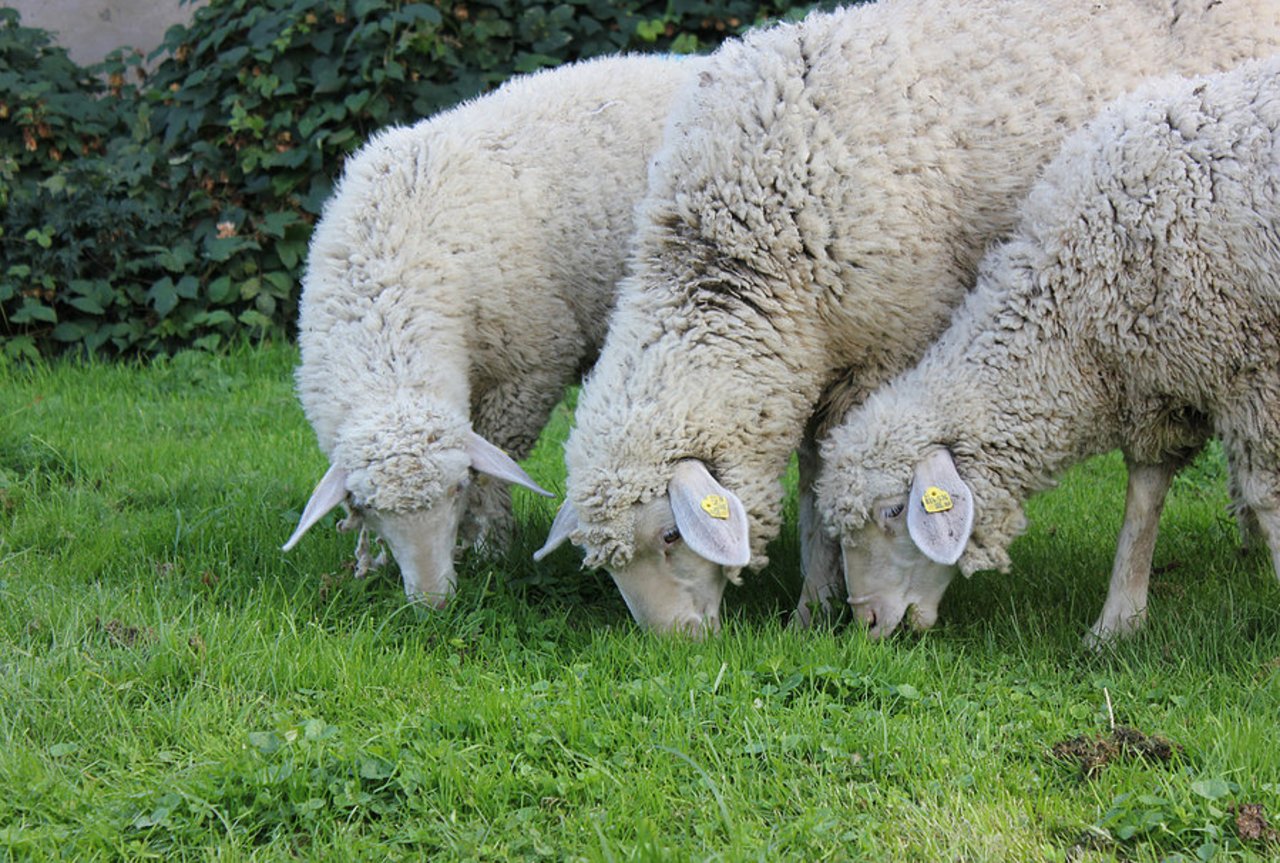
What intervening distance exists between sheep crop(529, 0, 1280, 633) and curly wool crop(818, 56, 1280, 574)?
219 mm

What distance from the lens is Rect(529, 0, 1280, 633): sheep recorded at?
4.29 meters

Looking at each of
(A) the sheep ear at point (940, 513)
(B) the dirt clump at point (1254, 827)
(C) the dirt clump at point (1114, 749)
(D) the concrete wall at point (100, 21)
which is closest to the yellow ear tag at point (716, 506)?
(A) the sheep ear at point (940, 513)

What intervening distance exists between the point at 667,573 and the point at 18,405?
13.0 ft

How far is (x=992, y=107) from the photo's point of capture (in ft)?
15.0

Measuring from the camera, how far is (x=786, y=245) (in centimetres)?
438

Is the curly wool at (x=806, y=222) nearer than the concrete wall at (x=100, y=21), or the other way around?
the curly wool at (x=806, y=222)

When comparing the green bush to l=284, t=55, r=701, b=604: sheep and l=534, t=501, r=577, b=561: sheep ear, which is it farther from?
l=534, t=501, r=577, b=561: sheep ear

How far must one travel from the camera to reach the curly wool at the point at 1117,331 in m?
3.94

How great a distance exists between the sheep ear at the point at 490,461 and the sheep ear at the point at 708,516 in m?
0.55

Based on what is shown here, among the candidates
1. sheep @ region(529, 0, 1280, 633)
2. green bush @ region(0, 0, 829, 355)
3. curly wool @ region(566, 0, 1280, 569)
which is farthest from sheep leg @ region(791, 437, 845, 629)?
green bush @ region(0, 0, 829, 355)

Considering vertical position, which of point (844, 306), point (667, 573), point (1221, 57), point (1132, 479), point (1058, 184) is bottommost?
point (667, 573)

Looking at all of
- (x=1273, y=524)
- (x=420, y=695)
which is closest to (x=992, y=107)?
(x=1273, y=524)

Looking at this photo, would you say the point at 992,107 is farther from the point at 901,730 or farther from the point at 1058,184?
the point at 901,730

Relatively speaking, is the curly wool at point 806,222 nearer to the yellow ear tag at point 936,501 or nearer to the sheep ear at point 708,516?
the sheep ear at point 708,516
